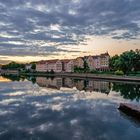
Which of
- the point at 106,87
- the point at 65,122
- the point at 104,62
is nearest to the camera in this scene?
the point at 65,122

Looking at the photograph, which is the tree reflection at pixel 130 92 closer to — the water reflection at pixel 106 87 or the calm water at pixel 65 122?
the water reflection at pixel 106 87

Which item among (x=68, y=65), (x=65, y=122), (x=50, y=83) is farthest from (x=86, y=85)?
(x=68, y=65)

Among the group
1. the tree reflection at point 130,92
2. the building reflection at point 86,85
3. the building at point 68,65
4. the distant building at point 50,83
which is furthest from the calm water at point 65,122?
the building at point 68,65

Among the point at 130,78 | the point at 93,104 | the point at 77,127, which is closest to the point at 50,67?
the point at 130,78

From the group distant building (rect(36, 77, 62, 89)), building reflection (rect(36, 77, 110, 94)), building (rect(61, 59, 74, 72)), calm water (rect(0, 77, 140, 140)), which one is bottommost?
distant building (rect(36, 77, 62, 89))

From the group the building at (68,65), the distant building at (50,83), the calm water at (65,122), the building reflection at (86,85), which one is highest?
the building at (68,65)

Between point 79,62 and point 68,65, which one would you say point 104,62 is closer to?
point 68,65

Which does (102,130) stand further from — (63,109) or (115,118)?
(63,109)

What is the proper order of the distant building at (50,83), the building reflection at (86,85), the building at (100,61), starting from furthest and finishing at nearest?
the building at (100,61), the distant building at (50,83), the building reflection at (86,85)

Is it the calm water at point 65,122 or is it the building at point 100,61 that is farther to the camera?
the building at point 100,61

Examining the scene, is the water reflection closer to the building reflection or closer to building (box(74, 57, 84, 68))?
the building reflection

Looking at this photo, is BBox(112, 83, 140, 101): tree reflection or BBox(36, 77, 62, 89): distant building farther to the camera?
BBox(36, 77, 62, 89): distant building

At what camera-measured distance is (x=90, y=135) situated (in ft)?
73.5

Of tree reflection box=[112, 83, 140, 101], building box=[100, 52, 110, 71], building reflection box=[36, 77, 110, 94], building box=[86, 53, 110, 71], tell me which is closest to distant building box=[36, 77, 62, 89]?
building reflection box=[36, 77, 110, 94]
